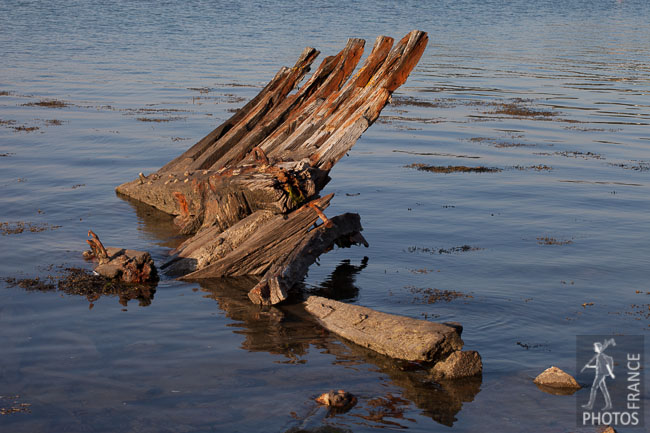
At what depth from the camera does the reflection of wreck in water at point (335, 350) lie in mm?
6758

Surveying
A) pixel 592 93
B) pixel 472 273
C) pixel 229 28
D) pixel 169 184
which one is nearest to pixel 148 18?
pixel 229 28

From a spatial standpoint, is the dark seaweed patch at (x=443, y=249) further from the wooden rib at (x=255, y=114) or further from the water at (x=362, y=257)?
the wooden rib at (x=255, y=114)

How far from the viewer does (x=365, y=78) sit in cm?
1070

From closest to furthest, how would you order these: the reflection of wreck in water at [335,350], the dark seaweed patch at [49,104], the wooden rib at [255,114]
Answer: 1. the reflection of wreck in water at [335,350]
2. the wooden rib at [255,114]
3. the dark seaweed patch at [49,104]

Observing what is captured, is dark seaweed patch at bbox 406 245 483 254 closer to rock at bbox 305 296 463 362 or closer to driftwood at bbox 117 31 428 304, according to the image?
driftwood at bbox 117 31 428 304

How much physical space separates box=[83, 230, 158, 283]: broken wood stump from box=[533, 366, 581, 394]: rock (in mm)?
5219

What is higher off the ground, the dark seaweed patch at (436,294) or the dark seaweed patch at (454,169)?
the dark seaweed patch at (454,169)

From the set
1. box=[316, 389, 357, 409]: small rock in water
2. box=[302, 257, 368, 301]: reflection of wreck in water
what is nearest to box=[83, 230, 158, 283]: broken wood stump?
box=[302, 257, 368, 301]: reflection of wreck in water

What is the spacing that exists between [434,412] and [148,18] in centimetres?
5578

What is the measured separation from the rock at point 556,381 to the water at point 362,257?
14 cm

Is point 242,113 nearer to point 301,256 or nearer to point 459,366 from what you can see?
→ point 301,256

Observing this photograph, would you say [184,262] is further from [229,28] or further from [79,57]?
[229,28]

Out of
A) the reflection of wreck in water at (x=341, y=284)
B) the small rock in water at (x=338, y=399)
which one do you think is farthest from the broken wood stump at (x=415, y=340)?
the reflection of wreck in water at (x=341, y=284)

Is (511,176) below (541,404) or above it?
above
